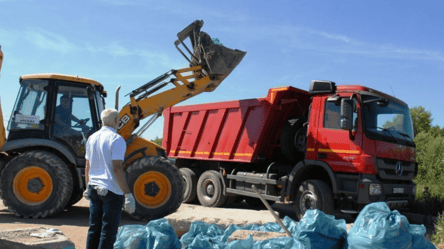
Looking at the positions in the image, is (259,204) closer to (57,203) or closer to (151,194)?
(151,194)

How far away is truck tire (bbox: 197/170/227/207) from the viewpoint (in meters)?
9.69

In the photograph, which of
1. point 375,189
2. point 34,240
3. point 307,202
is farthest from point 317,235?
point 307,202

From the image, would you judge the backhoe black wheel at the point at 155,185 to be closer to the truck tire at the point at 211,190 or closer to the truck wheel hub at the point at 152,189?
the truck wheel hub at the point at 152,189

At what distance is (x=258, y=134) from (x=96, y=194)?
5.37 m

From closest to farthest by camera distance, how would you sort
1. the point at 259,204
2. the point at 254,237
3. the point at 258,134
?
the point at 254,237 → the point at 258,134 → the point at 259,204

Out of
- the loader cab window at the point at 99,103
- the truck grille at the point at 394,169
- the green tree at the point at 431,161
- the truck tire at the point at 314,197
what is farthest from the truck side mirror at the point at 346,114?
the green tree at the point at 431,161

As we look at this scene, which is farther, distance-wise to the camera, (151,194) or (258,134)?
(258,134)

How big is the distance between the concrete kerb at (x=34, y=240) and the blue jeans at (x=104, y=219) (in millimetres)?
237

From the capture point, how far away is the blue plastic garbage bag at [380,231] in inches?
143

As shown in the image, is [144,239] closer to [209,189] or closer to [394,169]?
[394,169]

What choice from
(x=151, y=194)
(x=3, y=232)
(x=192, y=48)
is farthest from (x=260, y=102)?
(x=3, y=232)

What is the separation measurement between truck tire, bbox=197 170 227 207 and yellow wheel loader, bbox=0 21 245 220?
223cm

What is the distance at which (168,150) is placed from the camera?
1143cm

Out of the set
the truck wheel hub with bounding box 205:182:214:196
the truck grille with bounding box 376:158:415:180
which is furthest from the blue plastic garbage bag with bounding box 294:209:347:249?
the truck wheel hub with bounding box 205:182:214:196
